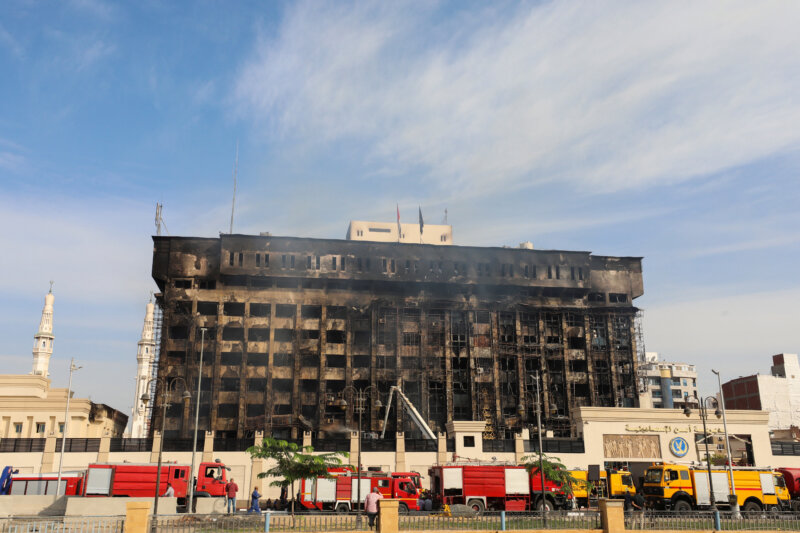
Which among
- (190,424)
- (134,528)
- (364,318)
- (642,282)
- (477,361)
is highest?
(642,282)

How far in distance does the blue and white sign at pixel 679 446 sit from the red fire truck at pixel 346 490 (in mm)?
33230

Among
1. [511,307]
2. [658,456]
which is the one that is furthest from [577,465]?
[511,307]

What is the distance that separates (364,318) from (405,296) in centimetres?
592

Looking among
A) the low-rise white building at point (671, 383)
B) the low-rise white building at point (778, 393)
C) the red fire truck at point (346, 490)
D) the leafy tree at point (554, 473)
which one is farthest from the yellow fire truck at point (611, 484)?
the low-rise white building at point (671, 383)

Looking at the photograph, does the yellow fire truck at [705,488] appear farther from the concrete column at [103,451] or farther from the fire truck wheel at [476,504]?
the concrete column at [103,451]

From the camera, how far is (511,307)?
86000 millimetres

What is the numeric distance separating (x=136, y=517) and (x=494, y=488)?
Answer: 2341cm

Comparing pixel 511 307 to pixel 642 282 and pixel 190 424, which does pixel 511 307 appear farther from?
pixel 190 424

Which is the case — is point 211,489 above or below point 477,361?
below

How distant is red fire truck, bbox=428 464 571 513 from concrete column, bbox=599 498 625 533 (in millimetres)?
13052

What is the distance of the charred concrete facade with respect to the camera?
79.6 m

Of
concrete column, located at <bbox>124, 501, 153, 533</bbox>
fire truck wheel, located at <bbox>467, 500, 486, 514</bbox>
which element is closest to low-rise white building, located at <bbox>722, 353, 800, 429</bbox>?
fire truck wheel, located at <bbox>467, 500, 486, 514</bbox>

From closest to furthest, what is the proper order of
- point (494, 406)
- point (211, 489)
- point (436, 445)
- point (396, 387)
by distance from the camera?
point (211, 489) < point (436, 445) < point (396, 387) < point (494, 406)

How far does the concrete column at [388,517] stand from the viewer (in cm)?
2523
